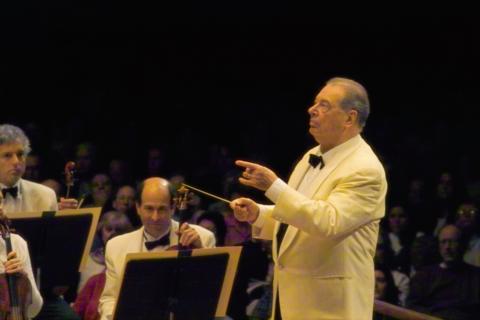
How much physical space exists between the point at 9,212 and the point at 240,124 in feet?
17.6

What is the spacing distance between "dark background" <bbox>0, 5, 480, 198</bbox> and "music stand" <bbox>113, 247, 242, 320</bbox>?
5.16 meters

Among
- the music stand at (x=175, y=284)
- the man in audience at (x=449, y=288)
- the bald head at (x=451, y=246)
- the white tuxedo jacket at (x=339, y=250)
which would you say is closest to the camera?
the white tuxedo jacket at (x=339, y=250)

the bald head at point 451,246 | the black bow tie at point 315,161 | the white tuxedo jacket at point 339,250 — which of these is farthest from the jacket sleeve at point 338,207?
the bald head at point 451,246

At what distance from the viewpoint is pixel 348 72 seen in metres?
11.4

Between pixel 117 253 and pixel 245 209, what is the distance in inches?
51.9

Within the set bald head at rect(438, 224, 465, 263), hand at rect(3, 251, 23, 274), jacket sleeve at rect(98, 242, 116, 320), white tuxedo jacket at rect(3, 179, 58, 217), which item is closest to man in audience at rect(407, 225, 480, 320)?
bald head at rect(438, 224, 465, 263)

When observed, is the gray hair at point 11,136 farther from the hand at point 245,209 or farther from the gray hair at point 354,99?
the gray hair at point 354,99

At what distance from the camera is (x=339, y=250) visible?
509 cm

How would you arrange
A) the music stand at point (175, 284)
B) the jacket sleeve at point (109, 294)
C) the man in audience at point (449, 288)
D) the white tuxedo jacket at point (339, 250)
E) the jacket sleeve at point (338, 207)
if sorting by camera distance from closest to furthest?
the jacket sleeve at point (338, 207) < the white tuxedo jacket at point (339, 250) < the music stand at point (175, 284) < the jacket sleeve at point (109, 294) < the man in audience at point (449, 288)

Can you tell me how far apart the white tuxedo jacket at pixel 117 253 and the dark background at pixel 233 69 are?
14.9 feet

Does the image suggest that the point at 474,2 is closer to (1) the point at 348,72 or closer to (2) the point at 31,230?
(1) the point at 348,72

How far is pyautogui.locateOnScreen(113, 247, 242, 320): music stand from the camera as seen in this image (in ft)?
18.1

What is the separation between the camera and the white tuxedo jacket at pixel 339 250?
16.5ft

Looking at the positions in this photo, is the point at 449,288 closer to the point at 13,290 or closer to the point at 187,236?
the point at 187,236
